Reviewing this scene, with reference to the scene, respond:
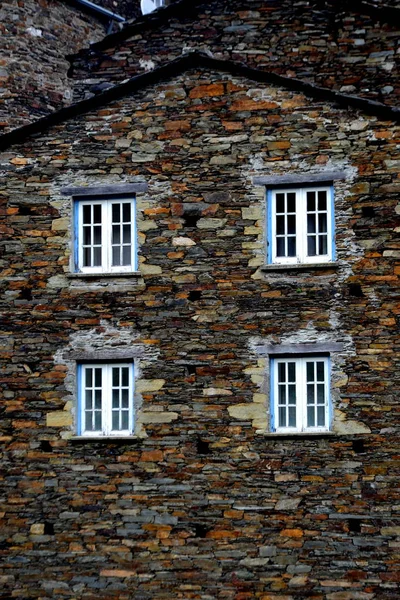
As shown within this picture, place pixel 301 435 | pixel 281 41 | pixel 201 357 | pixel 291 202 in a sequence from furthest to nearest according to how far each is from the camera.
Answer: pixel 281 41 < pixel 291 202 < pixel 201 357 < pixel 301 435

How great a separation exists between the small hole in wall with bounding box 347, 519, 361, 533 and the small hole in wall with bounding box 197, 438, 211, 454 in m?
2.34

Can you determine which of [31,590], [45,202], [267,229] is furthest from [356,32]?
[31,590]

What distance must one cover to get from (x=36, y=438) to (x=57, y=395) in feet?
2.42

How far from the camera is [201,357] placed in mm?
18016

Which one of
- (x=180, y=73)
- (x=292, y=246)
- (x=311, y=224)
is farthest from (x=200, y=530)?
(x=180, y=73)

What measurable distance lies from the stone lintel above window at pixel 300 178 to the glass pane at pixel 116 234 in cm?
233

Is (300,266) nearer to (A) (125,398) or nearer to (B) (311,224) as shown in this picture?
(B) (311,224)

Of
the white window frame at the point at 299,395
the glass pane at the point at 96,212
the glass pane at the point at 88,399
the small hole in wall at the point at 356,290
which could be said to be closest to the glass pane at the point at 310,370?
the white window frame at the point at 299,395

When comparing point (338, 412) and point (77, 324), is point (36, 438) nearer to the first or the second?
point (77, 324)

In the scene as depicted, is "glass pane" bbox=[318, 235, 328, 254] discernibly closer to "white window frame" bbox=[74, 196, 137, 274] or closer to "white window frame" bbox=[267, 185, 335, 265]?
"white window frame" bbox=[267, 185, 335, 265]

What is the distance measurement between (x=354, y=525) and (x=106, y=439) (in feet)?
12.9

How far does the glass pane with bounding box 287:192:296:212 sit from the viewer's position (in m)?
18.2

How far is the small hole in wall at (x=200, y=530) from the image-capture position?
57.7 feet

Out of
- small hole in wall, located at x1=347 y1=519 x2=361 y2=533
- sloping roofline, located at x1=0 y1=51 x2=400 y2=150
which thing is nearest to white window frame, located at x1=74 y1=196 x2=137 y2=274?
sloping roofline, located at x1=0 y1=51 x2=400 y2=150
